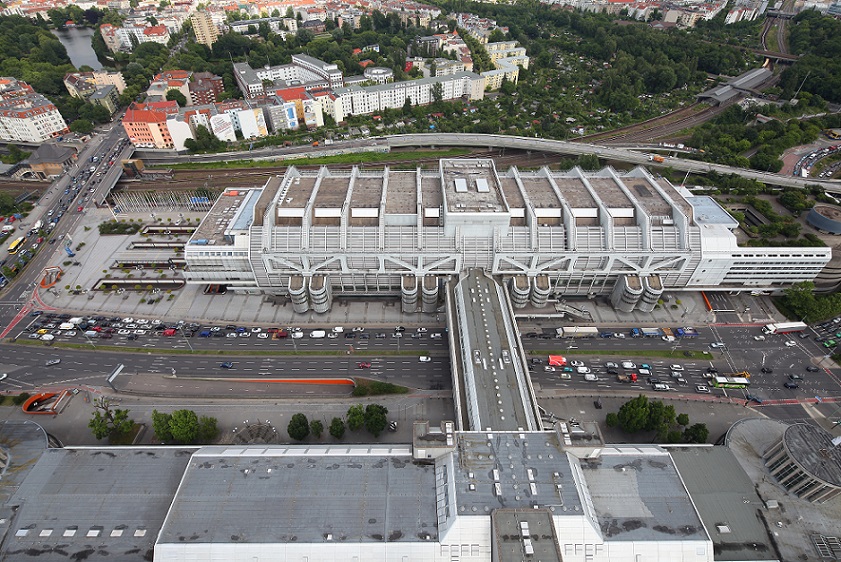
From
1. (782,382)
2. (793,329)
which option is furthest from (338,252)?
(793,329)

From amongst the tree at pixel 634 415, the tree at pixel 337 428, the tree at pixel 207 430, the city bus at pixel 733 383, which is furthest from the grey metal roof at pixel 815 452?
the tree at pixel 207 430

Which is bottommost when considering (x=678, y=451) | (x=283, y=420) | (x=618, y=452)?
(x=283, y=420)

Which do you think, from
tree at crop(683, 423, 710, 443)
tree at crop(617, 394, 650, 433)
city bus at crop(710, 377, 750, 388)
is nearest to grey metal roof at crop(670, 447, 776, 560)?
tree at crop(683, 423, 710, 443)

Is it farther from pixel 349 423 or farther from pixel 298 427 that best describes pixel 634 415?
pixel 298 427

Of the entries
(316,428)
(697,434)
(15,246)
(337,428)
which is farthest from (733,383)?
(15,246)

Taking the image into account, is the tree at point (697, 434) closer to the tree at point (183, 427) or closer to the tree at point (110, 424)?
the tree at point (183, 427)

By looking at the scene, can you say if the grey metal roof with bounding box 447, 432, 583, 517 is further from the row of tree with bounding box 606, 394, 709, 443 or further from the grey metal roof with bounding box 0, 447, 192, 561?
the grey metal roof with bounding box 0, 447, 192, 561

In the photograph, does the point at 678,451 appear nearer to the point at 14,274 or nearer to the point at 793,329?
the point at 793,329
